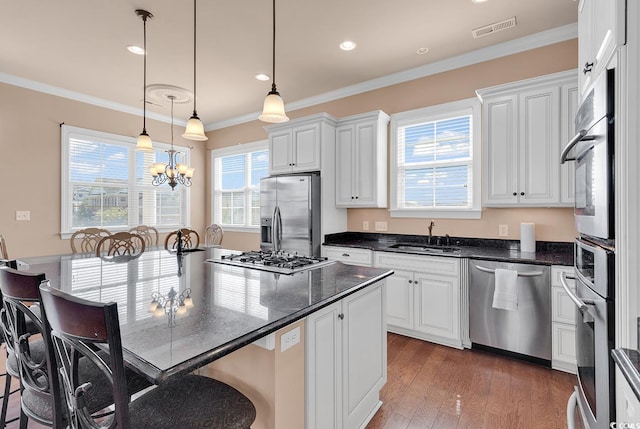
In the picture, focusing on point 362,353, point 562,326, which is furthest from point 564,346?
point 362,353

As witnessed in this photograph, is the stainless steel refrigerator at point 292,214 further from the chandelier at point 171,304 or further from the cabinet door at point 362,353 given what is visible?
the chandelier at point 171,304

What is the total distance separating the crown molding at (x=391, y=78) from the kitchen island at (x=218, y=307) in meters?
2.82

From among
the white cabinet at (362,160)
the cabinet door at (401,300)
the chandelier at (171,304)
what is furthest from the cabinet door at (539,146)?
the chandelier at (171,304)

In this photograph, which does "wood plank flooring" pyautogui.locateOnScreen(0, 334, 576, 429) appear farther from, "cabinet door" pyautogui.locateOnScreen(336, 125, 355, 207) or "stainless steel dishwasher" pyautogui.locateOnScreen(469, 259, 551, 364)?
"cabinet door" pyautogui.locateOnScreen(336, 125, 355, 207)

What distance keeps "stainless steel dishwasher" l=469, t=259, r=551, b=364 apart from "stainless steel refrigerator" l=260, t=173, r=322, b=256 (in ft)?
6.08

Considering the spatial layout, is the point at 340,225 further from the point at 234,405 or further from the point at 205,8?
the point at 234,405

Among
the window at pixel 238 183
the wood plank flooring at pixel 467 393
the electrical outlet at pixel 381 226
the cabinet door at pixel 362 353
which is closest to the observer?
the cabinet door at pixel 362 353

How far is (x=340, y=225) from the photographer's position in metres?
4.27

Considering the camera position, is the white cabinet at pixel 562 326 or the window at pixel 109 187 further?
the window at pixel 109 187

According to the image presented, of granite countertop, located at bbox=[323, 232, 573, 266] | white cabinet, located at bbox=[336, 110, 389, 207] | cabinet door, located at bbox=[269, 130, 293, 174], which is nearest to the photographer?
granite countertop, located at bbox=[323, 232, 573, 266]

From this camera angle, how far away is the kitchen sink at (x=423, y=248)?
3390 millimetres

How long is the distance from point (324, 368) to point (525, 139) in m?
2.77

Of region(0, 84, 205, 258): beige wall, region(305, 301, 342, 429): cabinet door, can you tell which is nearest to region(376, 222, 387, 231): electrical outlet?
region(305, 301, 342, 429): cabinet door

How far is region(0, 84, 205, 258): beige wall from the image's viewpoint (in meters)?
3.91
